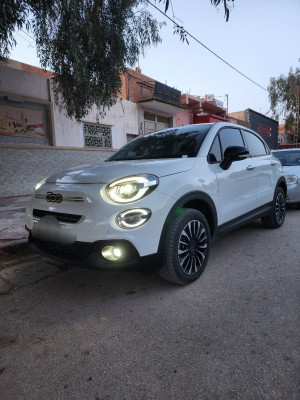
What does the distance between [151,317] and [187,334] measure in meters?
0.33

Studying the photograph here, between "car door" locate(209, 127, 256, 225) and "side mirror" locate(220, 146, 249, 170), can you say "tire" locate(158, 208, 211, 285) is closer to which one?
"car door" locate(209, 127, 256, 225)

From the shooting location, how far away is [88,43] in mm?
6070

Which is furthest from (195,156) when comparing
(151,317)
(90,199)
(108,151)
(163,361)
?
(108,151)

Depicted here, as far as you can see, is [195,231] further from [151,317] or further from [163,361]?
[163,361]

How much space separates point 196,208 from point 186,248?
49cm

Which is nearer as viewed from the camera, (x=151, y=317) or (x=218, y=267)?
(x=151, y=317)

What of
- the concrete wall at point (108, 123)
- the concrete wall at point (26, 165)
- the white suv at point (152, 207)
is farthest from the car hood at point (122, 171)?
the concrete wall at point (108, 123)

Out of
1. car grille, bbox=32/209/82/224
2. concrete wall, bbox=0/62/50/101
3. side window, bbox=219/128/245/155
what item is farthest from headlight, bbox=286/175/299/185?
concrete wall, bbox=0/62/50/101

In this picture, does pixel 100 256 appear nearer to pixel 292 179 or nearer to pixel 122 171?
pixel 122 171

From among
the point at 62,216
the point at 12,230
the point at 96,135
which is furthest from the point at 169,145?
the point at 96,135

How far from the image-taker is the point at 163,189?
2.18m

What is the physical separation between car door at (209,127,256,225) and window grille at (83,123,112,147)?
28.2 feet

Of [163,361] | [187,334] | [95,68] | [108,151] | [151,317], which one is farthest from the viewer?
[108,151]

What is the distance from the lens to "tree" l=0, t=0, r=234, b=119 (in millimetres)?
5699
